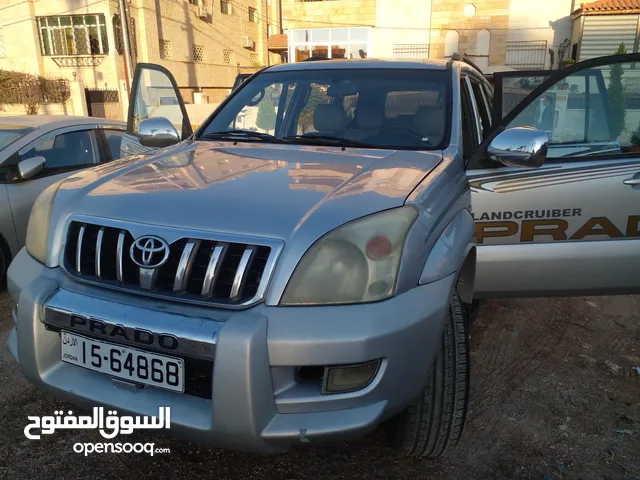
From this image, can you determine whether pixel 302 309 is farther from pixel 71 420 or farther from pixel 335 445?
pixel 71 420

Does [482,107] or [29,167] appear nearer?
[482,107]

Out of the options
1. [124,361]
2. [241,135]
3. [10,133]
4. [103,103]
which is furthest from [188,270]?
[103,103]

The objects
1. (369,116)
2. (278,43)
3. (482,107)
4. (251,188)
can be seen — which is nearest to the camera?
(251,188)

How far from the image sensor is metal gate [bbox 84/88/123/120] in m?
26.0

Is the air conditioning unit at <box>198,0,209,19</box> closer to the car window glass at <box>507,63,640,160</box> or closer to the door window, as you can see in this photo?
the door window

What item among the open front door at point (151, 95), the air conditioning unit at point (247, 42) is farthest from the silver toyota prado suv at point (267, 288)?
the air conditioning unit at point (247, 42)

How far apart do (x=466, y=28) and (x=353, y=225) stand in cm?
2731

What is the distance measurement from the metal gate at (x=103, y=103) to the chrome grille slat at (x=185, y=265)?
27.0 meters

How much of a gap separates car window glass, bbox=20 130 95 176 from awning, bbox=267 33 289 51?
109 feet

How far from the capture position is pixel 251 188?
195 cm

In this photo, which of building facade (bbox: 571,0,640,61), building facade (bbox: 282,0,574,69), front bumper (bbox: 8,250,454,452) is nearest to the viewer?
front bumper (bbox: 8,250,454,452)

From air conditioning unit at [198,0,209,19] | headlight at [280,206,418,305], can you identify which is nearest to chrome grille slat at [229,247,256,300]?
headlight at [280,206,418,305]

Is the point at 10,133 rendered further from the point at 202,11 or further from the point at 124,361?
the point at 202,11

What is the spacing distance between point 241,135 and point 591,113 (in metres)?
2.06
